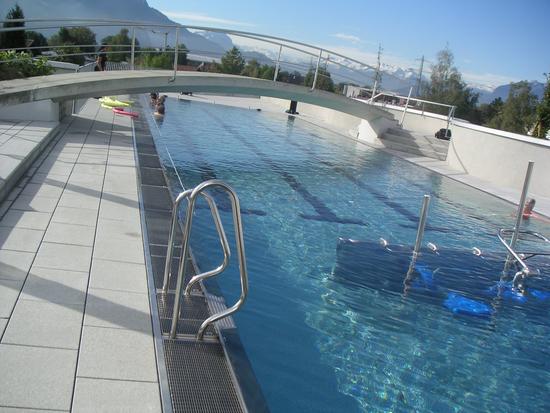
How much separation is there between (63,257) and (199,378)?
6.17 ft

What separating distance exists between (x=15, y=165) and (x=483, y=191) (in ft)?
34.0

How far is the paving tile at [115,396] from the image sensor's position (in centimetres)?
258

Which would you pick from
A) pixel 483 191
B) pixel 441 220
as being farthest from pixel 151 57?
pixel 441 220

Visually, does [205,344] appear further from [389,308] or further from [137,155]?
Answer: [137,155]

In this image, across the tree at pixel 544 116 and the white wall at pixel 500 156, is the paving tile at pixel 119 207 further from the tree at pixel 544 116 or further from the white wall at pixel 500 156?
the tree at pixel 544 116

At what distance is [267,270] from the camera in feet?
18.9

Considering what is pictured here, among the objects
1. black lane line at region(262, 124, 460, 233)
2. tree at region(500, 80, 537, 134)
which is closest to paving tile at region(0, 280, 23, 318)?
black lane line at region(262, 124, 460, 233)

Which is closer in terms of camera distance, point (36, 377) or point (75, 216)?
point (36, 377)

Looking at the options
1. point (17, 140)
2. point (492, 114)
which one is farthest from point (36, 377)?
point (492, 114)

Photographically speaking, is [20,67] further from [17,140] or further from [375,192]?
[375,192]

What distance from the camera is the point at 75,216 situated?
5.32 meters

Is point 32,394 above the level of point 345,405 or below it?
above

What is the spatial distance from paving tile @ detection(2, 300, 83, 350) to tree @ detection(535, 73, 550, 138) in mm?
16163

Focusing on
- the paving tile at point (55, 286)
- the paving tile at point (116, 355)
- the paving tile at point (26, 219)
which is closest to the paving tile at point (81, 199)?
the paving tile at point (26, 219)
